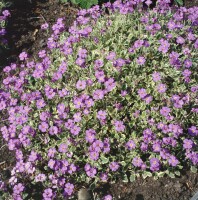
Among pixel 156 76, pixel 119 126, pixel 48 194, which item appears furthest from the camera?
pixel 156 76

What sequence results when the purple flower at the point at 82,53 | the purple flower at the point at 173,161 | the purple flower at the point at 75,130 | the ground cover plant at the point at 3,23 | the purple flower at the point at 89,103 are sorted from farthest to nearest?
1. the ground cover plant at the point at 3,23
2. the purple flower at the point at 82,53
3. the purple flower at the point at 89,103
4. the purple flower at the point at 75,130
5. the purple flower at the point at 173,161

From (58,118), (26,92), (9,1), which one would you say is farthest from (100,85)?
(9,1)

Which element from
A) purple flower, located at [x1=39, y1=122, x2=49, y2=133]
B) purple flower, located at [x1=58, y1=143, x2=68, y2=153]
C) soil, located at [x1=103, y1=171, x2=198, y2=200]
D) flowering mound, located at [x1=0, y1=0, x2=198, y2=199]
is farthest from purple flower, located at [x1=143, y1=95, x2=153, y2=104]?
purple flower, located at [x1=39, y1=122, x2=49, y2=133]

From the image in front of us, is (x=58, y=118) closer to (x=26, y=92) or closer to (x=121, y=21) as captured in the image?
(x=26, y=92)

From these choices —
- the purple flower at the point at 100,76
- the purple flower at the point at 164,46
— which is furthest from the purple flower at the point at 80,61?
the purple flower at the point at 164,46

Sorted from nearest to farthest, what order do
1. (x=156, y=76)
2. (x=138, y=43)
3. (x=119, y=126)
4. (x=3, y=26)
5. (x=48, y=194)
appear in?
(x=48, y=194) → (x=119, y=126) → (x=156, y=76) → (x=138, y=43) → (x=3, y=26)

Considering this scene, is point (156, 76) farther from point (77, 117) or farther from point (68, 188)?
point (68, 188)

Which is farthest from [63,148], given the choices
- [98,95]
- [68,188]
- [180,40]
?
[180,40]

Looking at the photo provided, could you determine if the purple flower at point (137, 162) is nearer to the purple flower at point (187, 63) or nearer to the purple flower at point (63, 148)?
the purple flower at point (63, 148)
